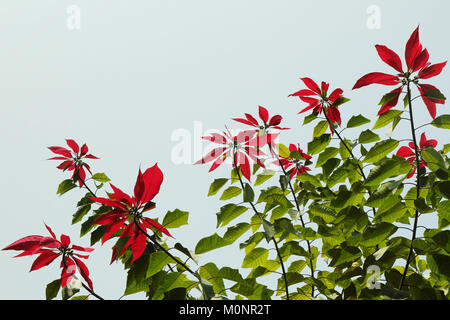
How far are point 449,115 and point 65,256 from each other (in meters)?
1.62

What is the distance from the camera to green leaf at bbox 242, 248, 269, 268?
1647 mm

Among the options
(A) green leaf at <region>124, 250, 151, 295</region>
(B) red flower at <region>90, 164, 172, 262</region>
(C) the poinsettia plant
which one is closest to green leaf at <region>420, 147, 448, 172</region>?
(C) the poinsettia plant

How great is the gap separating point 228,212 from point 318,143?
26.0 inches

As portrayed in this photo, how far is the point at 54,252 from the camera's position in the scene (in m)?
1.37

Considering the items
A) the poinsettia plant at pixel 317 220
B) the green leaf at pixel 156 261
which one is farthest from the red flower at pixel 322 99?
the green leaf at pixel 156 261

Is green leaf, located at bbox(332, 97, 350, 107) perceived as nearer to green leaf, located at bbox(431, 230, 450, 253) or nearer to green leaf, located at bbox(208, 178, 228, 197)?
green leaf, located at bbox(208, 178, 228, 197)

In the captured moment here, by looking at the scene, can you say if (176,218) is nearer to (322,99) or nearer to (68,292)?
(68,292)

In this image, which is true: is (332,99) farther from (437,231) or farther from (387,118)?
(437,231)

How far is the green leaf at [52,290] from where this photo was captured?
52.5 inches

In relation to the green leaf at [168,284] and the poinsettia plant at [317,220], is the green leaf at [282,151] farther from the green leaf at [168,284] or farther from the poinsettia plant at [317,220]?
the green leaf at [168,284]

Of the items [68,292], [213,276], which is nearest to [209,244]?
[213,276]

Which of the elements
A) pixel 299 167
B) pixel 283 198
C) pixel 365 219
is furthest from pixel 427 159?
pixel 299 167

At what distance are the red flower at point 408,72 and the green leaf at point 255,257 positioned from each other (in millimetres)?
821
